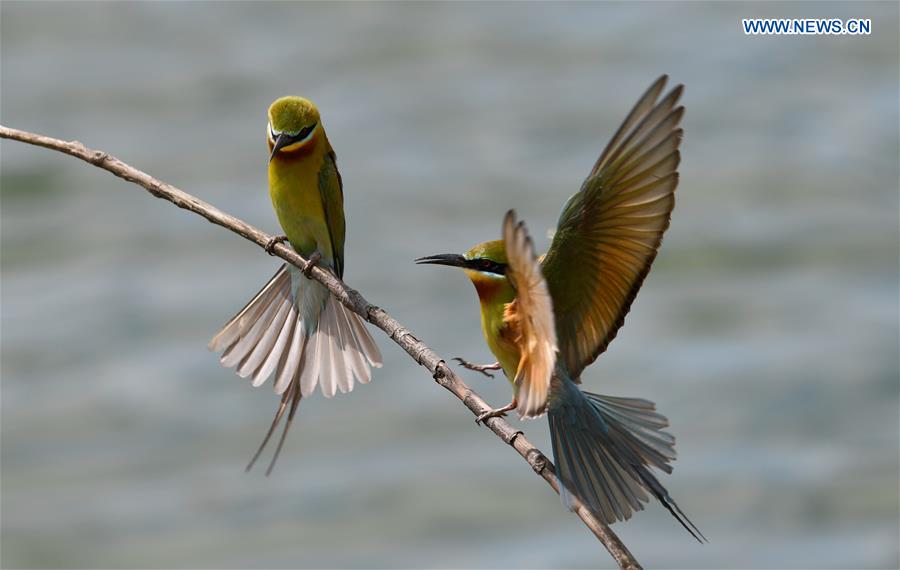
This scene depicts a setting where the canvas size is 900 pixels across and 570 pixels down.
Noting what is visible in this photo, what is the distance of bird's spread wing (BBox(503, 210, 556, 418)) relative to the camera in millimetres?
1908

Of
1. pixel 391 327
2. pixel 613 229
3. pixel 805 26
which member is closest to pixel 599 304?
pixel 613 229

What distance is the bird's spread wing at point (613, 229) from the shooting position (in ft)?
7.40

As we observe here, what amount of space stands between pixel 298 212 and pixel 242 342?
33 cm

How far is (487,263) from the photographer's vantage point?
2.54 metres

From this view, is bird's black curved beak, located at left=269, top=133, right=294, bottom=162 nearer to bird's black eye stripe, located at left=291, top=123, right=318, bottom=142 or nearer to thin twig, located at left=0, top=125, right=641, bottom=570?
bird's black eye stripe, located at left=291, top=123, right=318, bottom=142

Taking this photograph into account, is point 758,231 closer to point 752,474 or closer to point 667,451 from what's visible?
point 752,474

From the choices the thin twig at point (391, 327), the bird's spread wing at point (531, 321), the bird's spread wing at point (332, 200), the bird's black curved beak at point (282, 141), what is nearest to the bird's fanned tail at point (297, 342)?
the bird's spread wing at point (332, 200)

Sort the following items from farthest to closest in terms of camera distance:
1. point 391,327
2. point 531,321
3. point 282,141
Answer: point 282,141 < point 391,327 < point 531,321

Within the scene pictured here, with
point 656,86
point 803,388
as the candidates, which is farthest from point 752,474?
point 656,86

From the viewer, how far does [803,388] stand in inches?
290

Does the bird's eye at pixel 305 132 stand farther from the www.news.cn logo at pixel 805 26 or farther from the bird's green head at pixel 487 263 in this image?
the www.news.cn logo at pixel 805 26

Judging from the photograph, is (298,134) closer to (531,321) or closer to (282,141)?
(282,141)

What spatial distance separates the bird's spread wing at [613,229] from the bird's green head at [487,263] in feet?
0.31

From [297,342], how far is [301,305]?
0.43 feet
